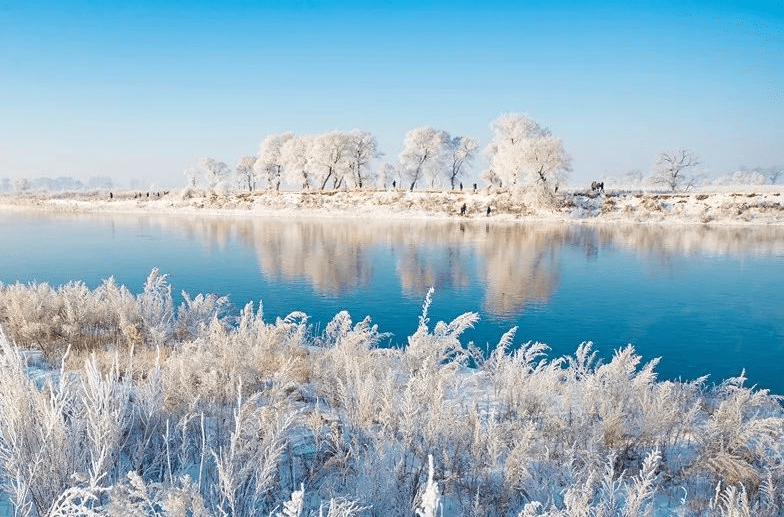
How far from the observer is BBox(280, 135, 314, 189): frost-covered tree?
77875mm

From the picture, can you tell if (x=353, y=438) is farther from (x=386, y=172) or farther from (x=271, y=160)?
(x=386, y=172)

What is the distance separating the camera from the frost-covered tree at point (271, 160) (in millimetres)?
83875

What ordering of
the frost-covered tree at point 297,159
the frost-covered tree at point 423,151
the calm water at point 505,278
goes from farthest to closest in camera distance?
the frost-covered tree at point 297,159 → the frost-covered tree at point 423,151 → the calm water at point 505,278

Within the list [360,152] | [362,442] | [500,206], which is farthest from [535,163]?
[362,442]

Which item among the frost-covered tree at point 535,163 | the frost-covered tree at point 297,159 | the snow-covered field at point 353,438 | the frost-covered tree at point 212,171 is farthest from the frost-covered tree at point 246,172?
the snow-covered field at point 353,438

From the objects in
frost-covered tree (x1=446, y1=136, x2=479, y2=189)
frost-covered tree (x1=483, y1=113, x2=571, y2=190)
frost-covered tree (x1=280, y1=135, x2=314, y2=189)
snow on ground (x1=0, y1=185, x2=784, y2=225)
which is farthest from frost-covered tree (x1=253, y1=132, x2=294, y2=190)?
frost-covered tree (x1=483, y1=113, x2=571, y2=190)

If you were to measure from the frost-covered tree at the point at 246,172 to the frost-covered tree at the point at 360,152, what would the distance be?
25.3 metres

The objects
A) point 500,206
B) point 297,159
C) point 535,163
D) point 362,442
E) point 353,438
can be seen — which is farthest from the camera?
point 297,159

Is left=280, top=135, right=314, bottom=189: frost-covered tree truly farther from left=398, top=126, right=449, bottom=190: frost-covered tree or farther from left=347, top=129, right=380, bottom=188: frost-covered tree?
left=398, top=126, right=449, bottom=190: frost-covered tree

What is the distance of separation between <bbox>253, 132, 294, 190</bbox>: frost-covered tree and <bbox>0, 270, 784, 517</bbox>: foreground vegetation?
80.4m

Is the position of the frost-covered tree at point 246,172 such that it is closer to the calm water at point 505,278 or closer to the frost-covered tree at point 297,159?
the frost-covered tree at point 297,159

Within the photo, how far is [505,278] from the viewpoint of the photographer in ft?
56.7

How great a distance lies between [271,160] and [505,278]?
73.1m

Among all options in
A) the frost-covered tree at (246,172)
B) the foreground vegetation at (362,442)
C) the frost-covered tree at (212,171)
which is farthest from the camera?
the frost-covered tree at (212,171)
